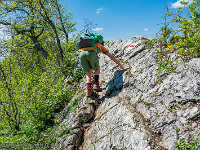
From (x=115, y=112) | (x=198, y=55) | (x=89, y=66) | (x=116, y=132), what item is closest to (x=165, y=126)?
(x=116, y=132)


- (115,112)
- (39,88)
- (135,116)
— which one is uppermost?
(39,88)

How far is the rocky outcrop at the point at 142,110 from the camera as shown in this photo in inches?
99.8

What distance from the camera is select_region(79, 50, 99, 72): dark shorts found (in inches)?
179

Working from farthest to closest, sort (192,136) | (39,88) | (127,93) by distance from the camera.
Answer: (39,88) → (127,93) → (192,136)

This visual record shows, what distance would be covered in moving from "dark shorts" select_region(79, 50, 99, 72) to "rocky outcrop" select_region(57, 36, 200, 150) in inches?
39.9

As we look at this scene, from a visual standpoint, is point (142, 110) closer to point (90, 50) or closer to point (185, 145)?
point (185, 145)

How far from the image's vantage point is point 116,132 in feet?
10.2

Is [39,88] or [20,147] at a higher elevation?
[39,88]

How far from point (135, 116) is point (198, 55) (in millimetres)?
2157

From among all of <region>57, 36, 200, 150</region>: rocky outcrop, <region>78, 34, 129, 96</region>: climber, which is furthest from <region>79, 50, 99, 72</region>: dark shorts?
<region>57, 36, 200, 150</region>: rocky outcrop

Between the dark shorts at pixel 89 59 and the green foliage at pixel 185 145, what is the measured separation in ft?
10.9

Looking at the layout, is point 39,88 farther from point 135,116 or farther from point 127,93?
point 135,116

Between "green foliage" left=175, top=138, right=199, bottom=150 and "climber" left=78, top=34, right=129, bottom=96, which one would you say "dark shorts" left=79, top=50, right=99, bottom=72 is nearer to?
"climber" left=78, top=34, right=129, bottom=96

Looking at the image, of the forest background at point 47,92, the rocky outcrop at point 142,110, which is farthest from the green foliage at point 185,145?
the forest background at point 47,92
